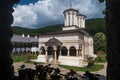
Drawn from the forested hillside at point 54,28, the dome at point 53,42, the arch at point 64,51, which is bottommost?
the arch at point 64,51

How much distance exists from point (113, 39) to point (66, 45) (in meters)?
35.1

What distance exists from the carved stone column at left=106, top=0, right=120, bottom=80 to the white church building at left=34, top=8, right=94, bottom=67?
3152 cm

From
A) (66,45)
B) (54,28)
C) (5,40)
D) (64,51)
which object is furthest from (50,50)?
(54,28)

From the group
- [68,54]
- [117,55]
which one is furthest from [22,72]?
[68,54]

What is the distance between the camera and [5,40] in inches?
116

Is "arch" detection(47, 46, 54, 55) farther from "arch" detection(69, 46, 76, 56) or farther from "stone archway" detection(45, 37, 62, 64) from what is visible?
"arch" detection(69, 46, 76, 56)

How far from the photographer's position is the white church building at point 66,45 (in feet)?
119

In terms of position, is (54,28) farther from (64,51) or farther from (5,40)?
(5,40)

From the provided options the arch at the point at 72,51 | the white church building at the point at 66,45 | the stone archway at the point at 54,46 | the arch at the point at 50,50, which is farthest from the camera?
the arch at the point at 50,50

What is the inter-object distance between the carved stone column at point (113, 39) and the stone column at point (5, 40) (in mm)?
1447

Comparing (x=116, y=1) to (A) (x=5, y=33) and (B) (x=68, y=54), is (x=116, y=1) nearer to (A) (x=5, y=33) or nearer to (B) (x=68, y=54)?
(A) (x=5, y=33)

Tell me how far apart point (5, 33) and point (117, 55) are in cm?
163

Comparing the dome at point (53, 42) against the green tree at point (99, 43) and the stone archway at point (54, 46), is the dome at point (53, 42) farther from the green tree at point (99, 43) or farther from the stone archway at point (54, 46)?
the green tree at point (99, 43)

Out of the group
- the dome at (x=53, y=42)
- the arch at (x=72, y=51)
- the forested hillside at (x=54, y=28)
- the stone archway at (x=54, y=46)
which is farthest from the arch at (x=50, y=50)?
the forested hillside at (x=54, y=28)
